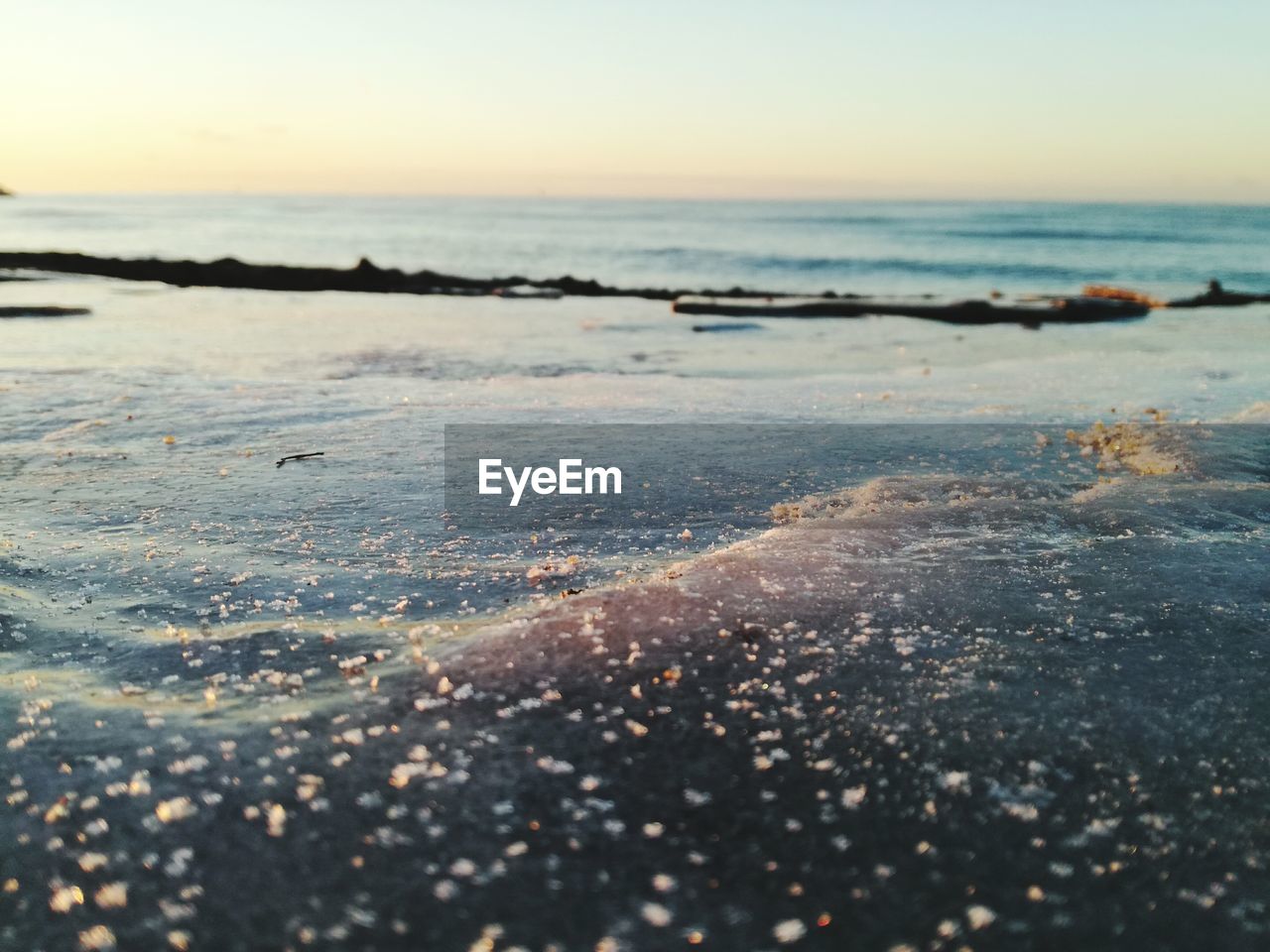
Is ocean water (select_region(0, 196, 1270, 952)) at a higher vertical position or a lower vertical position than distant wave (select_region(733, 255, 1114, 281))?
lower

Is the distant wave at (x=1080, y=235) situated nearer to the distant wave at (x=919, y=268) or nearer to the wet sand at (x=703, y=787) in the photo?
the distant wave at (x=919, y=268)

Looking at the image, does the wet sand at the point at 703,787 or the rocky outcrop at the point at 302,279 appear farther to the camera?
the rocky outcrop at the point at 302,279

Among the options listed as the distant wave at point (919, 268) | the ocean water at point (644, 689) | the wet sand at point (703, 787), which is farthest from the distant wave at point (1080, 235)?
the wet sand at point (703, 787)

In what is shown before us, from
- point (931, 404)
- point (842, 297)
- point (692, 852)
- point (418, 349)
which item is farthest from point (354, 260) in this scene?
point (692, 852)

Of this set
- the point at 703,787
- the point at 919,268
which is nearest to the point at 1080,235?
the point at 919,268

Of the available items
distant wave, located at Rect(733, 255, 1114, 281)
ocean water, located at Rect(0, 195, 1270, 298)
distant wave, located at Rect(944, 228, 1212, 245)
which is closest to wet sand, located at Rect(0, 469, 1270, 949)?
ocean water, located at Rect(0, 195, 1270, 298)

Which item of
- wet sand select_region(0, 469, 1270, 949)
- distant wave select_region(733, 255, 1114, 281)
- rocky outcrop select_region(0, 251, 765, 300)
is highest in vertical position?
distant wave select_region(733, 255, 1114, 281)

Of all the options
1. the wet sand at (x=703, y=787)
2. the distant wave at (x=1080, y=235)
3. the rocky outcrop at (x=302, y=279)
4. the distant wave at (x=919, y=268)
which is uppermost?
the distant wave at (x=1080, y=235)

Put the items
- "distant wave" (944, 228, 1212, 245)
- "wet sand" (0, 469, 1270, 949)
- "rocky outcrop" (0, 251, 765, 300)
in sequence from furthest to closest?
"distant wave" (944, 228, 1212, 245), "rocky outcrop" (0, 251, 765, 300), "wet sand" (0, 469, 1270, 949)

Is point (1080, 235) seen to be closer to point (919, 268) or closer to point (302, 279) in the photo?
point (919, 268)

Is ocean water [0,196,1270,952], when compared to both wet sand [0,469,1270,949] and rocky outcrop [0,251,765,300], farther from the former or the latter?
rocky outcrop [0,251,765,300]
